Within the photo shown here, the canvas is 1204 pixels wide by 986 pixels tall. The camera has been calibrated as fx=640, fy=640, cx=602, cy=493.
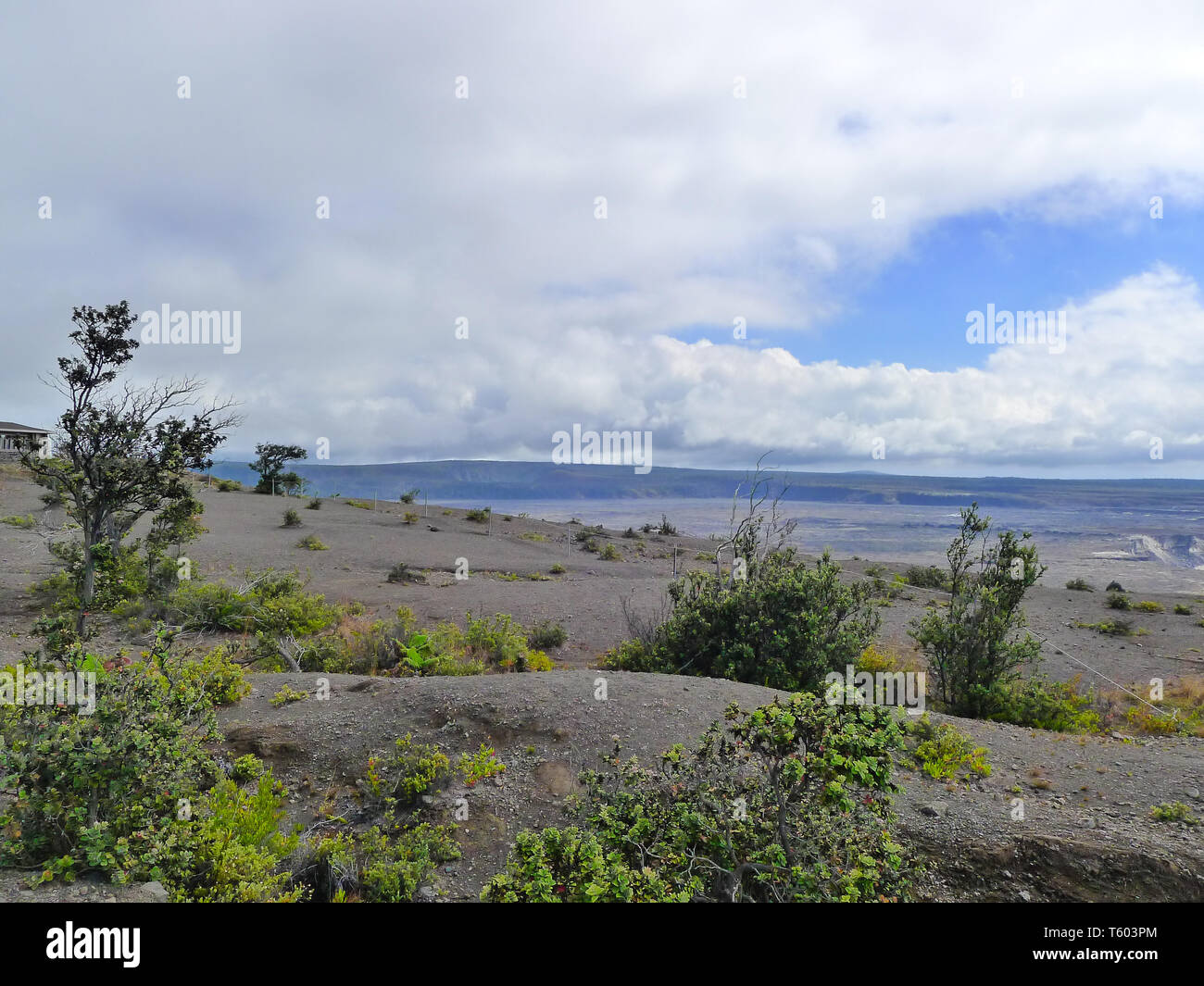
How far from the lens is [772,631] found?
32.4ft

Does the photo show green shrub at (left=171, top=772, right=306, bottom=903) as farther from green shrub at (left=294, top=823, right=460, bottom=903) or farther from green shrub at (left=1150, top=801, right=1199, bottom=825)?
green shrub at (left=1150, top=801, right=1199, bottom=825)

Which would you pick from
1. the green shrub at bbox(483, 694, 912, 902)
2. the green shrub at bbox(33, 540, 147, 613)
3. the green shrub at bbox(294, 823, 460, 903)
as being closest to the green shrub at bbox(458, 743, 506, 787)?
the green shrub at bbox(294, 823, 460, 903)

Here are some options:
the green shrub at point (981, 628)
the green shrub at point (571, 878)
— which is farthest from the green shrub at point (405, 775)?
the green shrub at point (981, 628)

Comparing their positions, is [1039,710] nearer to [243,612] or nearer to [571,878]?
[571,878]

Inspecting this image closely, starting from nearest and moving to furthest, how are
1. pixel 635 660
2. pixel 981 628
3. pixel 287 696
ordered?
pixel 287 696 < pixel 981 628 < pixel 635 660

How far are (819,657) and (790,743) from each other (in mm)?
6058

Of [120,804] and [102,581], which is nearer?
[120,804]

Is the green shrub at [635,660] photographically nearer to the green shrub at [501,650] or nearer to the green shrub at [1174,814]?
the green shrub at [501,650]

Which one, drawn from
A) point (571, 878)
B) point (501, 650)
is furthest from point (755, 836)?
point (501, 650)

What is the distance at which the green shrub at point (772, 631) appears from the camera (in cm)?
957

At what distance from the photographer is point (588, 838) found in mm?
3760

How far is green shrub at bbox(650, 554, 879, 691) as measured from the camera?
9.57 metres
